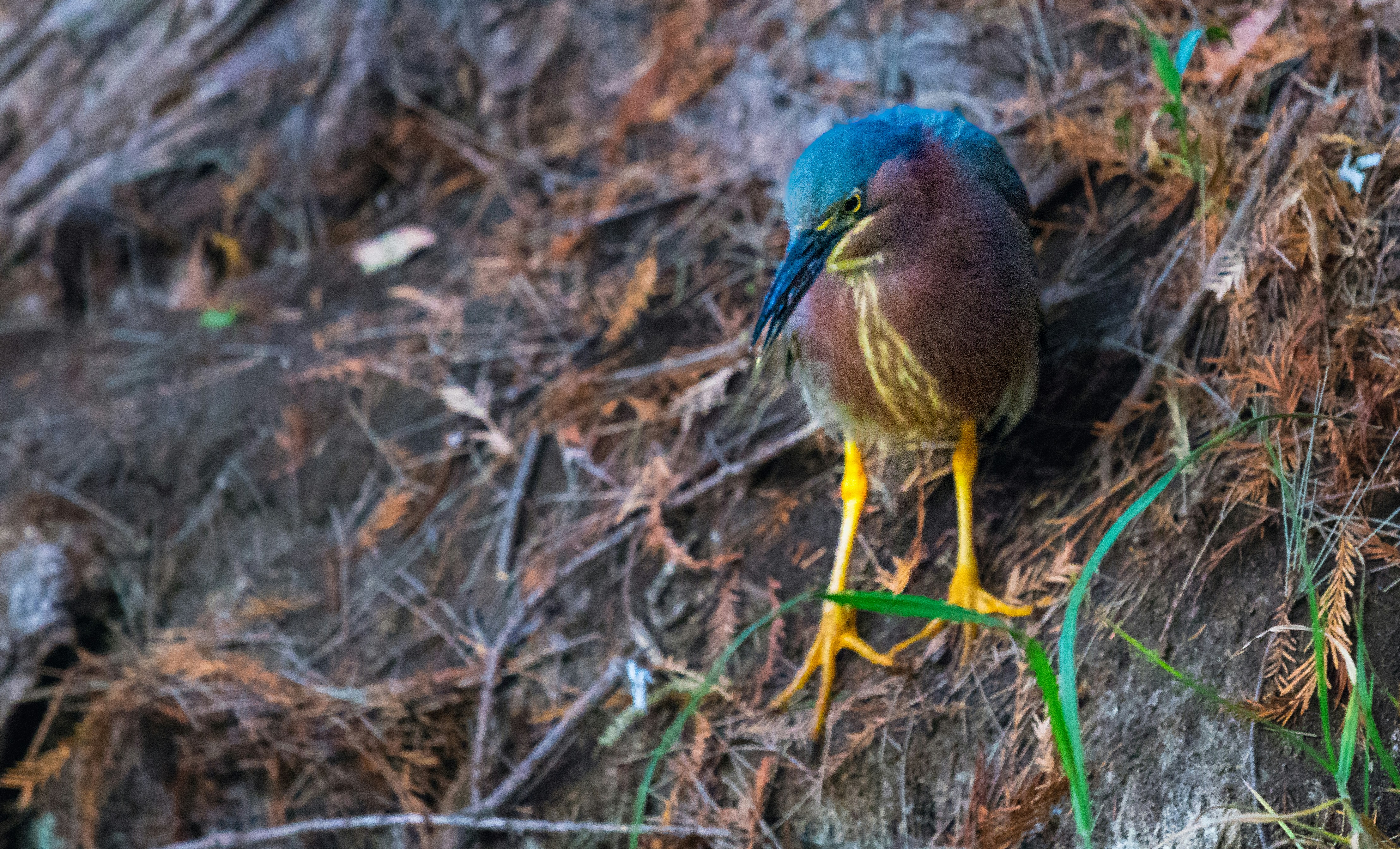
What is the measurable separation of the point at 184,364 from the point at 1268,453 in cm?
339

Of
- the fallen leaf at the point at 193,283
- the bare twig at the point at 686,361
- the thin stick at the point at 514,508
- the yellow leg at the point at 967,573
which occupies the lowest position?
the yellow leg at the point at 967,573

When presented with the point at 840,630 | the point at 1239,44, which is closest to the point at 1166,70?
the point at 1239,44

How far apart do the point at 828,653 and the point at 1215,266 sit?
3.88 ft

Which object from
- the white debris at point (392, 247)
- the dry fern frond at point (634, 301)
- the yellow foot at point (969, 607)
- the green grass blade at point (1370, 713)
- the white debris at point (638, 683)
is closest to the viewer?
the green grass blade at point (1370, 713)

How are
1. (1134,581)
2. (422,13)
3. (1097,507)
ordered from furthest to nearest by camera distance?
1. (422,13)
2. (1097,507)
3. (1134,581)

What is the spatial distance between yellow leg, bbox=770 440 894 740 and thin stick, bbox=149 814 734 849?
34 centimetres

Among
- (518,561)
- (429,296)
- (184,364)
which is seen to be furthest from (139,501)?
(518,561)

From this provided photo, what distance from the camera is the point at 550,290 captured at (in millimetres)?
3275

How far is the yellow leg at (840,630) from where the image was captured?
2.16m

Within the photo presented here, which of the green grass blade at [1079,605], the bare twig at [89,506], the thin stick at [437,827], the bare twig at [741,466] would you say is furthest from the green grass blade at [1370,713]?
the bare twig at [89,506]

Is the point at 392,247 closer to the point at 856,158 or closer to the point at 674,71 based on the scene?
the point at 674,71

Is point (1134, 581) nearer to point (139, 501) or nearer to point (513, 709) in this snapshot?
point (513, 709)

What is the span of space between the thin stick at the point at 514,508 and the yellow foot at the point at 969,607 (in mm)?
1111

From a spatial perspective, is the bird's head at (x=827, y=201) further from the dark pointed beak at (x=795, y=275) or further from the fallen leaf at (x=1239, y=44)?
the fallen leaf at (x=1239, y=44)
